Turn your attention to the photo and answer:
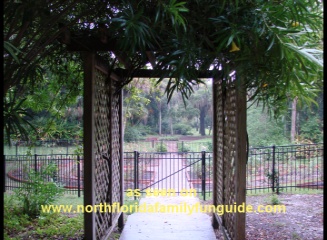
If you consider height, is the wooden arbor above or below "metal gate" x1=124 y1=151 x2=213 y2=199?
above

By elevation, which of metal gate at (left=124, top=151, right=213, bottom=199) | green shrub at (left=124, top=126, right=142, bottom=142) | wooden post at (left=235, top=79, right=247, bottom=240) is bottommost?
metal gate at (left=124, top=151, right=213, bottom=199)

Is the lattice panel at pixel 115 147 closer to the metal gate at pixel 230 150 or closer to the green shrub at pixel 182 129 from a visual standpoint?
the metal gate at pixel 230 150

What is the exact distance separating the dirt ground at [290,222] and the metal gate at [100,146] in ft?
4.83

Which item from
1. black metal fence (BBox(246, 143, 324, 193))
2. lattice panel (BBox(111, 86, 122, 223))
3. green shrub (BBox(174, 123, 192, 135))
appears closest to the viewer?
lattice panel (BBox(111, 86, 122, 223))

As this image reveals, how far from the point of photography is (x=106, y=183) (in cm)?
300

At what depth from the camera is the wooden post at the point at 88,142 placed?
86.9 inches

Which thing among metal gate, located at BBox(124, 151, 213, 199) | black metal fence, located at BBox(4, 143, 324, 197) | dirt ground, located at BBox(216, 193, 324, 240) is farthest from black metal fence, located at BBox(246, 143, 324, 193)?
metal gate, located at BBox(124, 151, 213, 199)

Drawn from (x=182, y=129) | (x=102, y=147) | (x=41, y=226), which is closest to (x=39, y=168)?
(x=41, y=226)

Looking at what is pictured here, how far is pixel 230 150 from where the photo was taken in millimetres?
2674

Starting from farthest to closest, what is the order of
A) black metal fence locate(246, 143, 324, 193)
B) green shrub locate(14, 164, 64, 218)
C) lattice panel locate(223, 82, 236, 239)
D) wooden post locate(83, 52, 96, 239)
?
black metal fence locate(246, 143, 324, 193) < green shrub locate(14, 164, 64, 218) < lattice panel locate(223, 82, 236, 239) < wooden post locate(83, 52, 96, 239)

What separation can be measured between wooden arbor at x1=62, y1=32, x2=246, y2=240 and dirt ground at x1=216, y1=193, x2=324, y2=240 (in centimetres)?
61

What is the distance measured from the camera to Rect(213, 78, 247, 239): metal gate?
226 cm

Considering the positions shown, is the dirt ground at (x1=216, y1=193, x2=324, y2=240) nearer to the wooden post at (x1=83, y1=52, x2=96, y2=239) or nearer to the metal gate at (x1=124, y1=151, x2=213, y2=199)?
the metal gate at (x1=124, y1=151, x2=213, y2=199)

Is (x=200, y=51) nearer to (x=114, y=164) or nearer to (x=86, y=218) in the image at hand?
(x=86, y=218)
